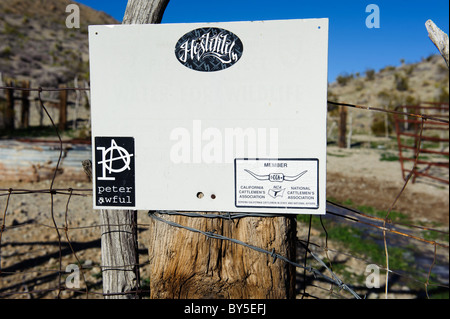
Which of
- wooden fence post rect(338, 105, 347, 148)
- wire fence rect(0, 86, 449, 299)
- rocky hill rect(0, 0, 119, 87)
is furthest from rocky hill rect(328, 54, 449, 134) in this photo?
rocky hill rect(0, 0, 119, 87)

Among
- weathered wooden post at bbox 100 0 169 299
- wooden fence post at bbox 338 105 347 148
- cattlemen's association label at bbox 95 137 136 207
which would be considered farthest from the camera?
Answer: wooden fence post at bbox 338 105 347 148

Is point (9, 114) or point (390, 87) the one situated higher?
point (390, 87)

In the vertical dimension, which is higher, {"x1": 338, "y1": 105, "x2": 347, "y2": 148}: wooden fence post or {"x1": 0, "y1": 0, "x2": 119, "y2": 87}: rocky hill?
{"x1": 0, "y1": 0, "x2": 119, "y2": 87}: rocky hill

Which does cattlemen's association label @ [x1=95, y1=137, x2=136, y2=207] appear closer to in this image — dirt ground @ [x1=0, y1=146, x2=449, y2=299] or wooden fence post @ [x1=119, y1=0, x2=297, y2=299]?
wooden fence post @ [x1=119, y1=0, x2=297, y2=299]

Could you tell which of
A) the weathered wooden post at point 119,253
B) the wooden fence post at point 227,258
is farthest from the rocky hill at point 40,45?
the wooden fence post at point 227,258

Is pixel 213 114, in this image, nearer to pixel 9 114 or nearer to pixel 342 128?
pixel 342 128

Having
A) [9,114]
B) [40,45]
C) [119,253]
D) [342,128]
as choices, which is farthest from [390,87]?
[119,253]

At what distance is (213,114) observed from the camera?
140cm

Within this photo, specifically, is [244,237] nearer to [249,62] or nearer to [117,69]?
[249,62]

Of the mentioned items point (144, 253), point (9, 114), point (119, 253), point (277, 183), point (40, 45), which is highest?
point (40, 45)

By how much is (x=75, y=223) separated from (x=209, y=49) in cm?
442

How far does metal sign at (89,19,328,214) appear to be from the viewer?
1367 millimetres

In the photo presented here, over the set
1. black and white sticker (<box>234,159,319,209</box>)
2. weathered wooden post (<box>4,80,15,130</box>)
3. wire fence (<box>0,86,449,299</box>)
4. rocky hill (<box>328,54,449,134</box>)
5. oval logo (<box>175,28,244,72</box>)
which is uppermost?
rocky hill (<box>328,54,449,134</box>)

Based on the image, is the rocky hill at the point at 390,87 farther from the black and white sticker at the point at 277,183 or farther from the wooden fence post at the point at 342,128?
the black and white sticker at the point at 277,183
